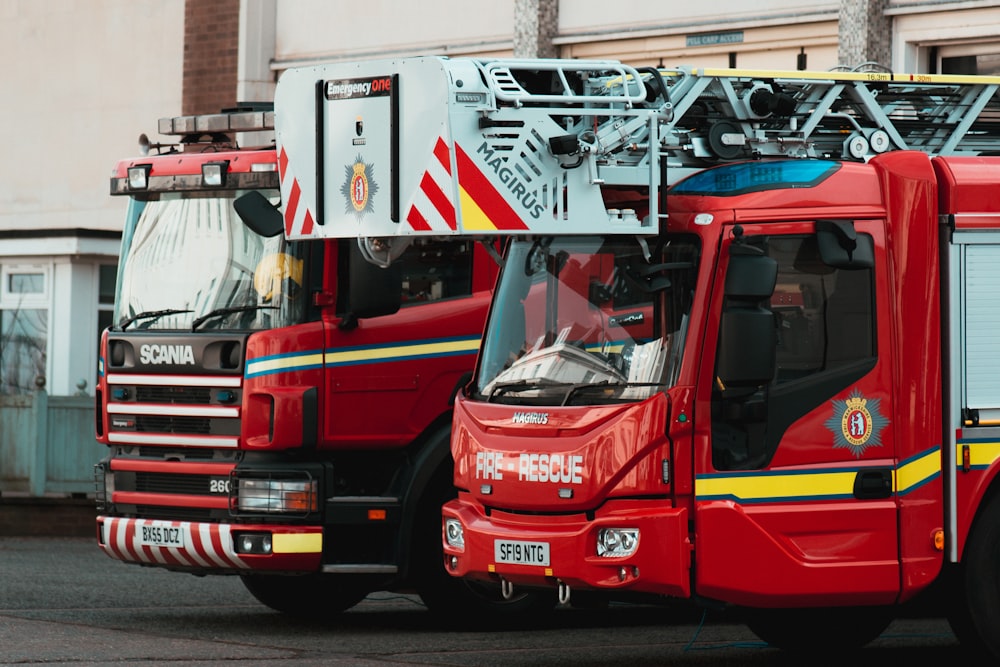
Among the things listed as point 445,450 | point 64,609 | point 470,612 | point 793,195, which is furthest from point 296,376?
point 793,195

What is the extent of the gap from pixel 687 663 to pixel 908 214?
2.83 meters

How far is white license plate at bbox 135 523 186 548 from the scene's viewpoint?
1129cm

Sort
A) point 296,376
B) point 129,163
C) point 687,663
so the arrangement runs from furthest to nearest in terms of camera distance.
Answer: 1. point 129,163
2. point 296,376
3. point 687,663

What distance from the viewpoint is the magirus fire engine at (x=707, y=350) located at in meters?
8.79

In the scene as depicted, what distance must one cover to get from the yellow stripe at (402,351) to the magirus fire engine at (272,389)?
0.04 ft

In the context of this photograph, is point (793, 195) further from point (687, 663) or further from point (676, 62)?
point (676, 62)

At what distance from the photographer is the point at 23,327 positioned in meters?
22.7

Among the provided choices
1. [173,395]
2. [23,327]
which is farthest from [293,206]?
[23,327]

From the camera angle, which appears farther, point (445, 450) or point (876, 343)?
point (445, 450)

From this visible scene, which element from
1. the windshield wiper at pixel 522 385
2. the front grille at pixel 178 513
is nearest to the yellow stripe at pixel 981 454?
the windshield wiper at pixel 522 385

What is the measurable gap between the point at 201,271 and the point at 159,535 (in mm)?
1610

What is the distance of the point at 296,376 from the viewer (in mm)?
11125

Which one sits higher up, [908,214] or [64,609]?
[908,214]

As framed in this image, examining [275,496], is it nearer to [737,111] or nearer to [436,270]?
[436,270]
